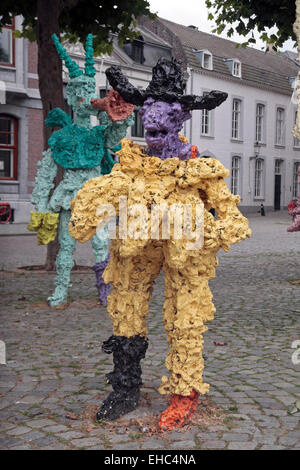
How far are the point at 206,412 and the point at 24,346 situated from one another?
2067mm

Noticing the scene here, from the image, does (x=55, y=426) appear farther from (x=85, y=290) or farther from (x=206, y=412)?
(x=85, y=290)

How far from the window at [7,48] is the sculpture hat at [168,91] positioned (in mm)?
17108

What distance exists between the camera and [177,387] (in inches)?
124

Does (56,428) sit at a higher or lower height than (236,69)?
lower

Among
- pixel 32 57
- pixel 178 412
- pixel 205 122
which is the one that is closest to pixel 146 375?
pixel 178 412

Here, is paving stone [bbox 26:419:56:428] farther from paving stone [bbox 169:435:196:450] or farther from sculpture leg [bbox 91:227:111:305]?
sculpture leg [bbox 91:227:111:305]

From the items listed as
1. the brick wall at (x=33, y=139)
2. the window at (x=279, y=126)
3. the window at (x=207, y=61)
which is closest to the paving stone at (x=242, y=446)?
the brick wall at (x=33, y=139)

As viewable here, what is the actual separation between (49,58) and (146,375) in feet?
19.4

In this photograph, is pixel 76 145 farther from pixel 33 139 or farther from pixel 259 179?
pixel 259 179

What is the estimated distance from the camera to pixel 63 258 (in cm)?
634

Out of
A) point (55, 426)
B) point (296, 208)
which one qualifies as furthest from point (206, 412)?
point (296, 208)

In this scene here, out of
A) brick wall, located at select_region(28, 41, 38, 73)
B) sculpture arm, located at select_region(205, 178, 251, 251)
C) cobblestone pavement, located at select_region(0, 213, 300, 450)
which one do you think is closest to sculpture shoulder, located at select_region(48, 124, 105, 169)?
cobblestone pavement, located at select_region(0, 213, 300, 450)

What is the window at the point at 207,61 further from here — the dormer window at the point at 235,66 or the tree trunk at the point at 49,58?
the tree trunk at the point at 49,58

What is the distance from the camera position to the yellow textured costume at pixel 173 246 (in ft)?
10.1
